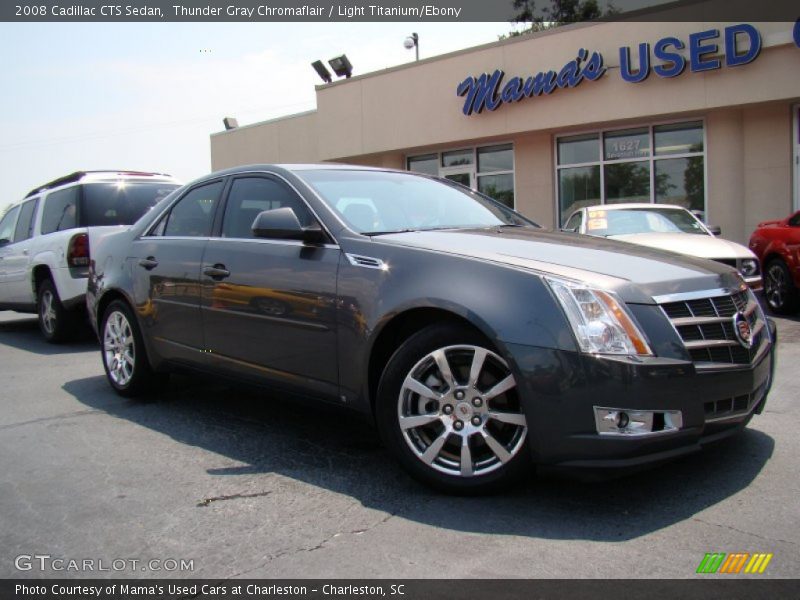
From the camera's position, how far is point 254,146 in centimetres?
2433

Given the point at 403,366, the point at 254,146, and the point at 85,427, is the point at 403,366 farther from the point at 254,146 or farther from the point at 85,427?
the point at 254,146

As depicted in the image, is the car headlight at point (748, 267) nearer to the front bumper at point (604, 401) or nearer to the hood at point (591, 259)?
the hood at point (591, 259)

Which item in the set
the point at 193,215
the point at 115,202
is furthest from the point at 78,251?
the point at 193,215

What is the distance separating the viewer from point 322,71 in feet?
69.0

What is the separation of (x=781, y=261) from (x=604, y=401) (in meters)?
7.37

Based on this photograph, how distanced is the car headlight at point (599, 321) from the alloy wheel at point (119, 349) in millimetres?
3582

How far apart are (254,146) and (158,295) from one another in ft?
65.8

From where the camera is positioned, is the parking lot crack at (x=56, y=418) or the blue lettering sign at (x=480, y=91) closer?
the parking lot crack at (x=56, y=418)

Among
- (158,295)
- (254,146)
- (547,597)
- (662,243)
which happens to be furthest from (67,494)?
(254,146)

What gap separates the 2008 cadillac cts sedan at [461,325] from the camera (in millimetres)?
3086

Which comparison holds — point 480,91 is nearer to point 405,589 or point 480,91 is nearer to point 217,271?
point 217,271

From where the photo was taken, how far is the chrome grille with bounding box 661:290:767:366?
10.5 feet

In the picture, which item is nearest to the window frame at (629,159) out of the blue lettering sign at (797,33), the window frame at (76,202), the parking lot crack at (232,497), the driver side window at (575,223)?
the blue lettering sign at (797,33)

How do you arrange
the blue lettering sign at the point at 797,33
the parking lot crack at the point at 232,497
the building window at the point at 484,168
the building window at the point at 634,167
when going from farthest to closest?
the building window at the point at 484,168 < the building window at the point at 634,167 < the blue lettering sign at the point at 797,33 < the parking lot crack at the point at 232,497
